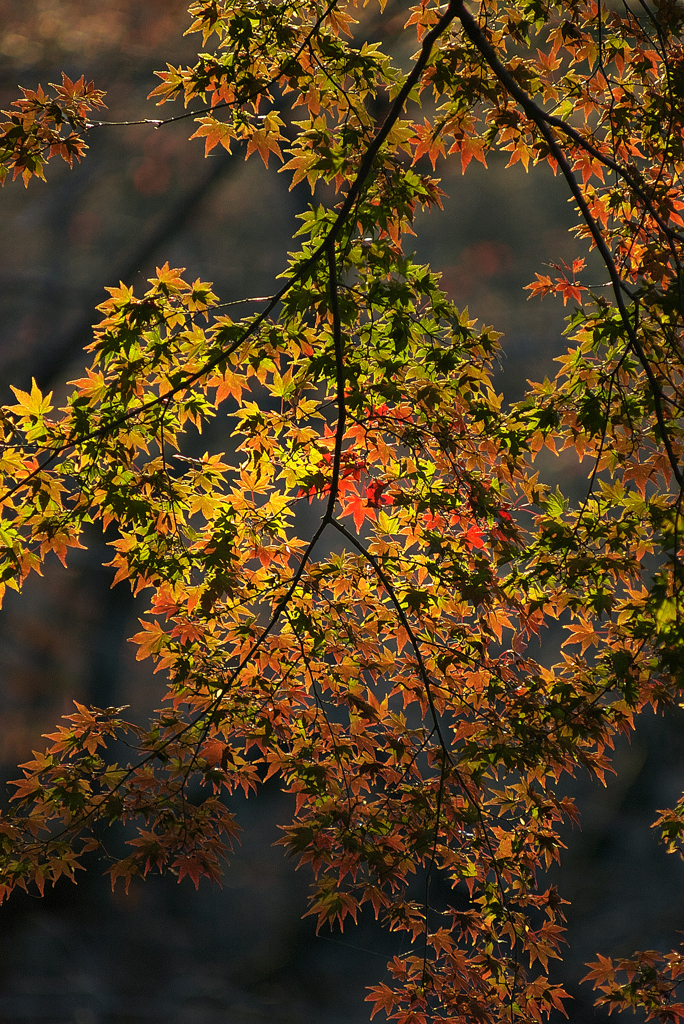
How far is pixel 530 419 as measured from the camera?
1655 mm

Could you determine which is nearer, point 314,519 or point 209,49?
point 314,519

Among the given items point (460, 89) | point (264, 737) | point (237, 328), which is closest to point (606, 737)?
point (264, 737)

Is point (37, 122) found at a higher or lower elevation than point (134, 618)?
higher

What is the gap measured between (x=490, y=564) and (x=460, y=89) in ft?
3.56

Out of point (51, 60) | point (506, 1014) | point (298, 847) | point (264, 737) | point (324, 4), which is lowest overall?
point (506, 1014)

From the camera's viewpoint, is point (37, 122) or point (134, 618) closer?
point (37, 122)

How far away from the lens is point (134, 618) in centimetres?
411

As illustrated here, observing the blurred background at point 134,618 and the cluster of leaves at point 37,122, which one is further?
the blurred background at point 134,618

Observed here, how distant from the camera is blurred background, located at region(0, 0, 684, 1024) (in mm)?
3760

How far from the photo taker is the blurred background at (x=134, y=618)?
148 inches

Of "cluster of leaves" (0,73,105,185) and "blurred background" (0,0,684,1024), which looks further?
"blurred background" (0,0,684,1024)

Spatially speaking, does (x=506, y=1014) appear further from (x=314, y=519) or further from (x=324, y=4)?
(x=314, y=519)

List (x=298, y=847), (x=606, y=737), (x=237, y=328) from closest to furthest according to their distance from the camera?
(x=237, y=328) < (x=298, y=847) < (x=606, y=737)

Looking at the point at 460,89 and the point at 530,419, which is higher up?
the point at 460,89
